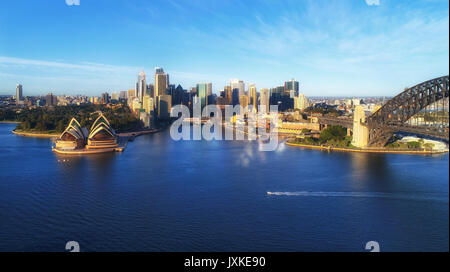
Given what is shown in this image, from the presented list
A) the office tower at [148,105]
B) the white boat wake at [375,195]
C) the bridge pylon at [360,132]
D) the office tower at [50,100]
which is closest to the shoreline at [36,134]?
the office tower at [148,105]

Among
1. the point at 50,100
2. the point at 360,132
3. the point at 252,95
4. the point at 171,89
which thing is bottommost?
the point at 360,132

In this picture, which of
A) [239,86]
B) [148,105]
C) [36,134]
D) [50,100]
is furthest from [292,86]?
[36,134]

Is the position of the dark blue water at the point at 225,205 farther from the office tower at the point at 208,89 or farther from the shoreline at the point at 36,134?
the office tower at the point at 208,89

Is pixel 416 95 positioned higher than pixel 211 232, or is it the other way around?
pixel 416 95

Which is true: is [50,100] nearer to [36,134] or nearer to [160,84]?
[160,84]
